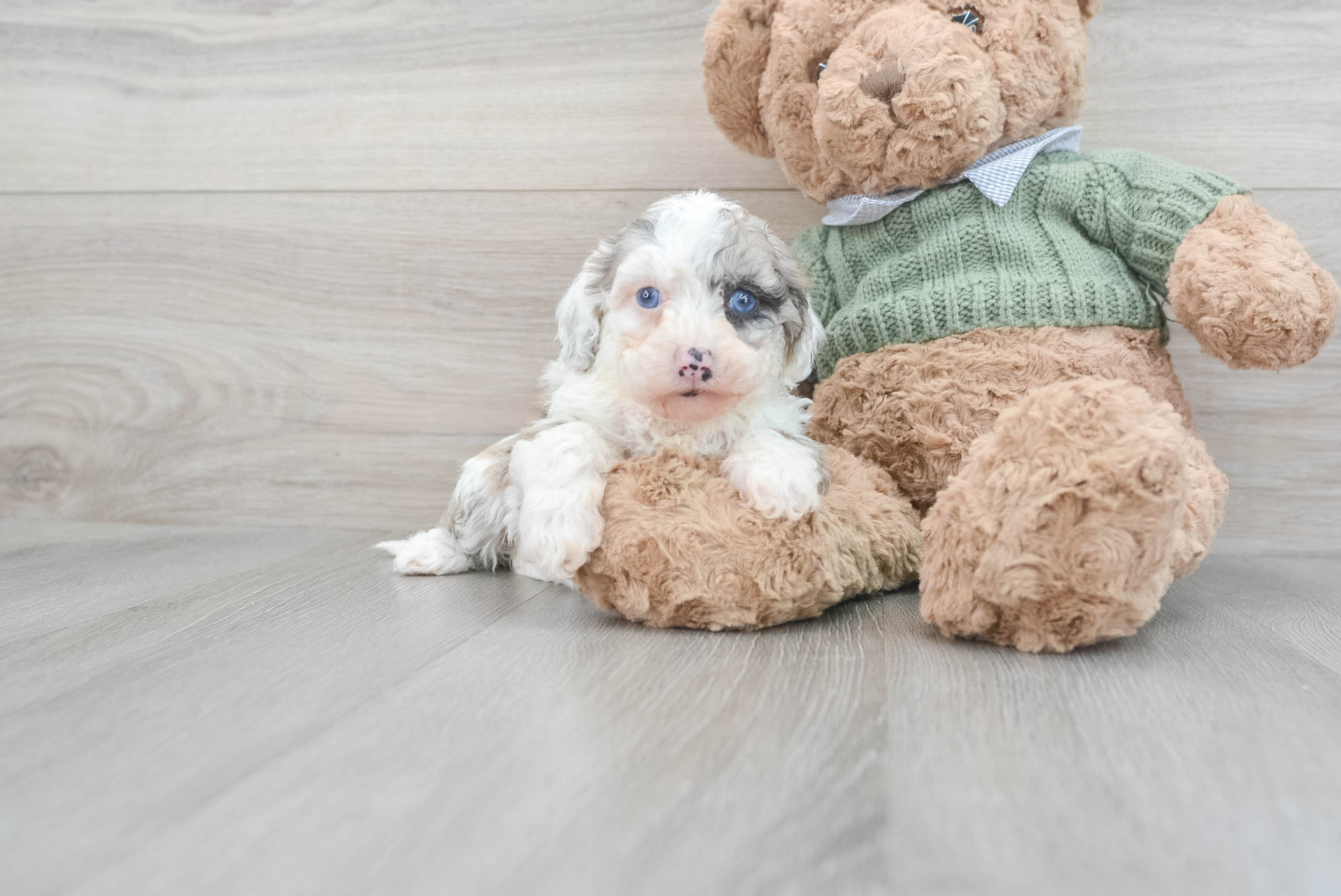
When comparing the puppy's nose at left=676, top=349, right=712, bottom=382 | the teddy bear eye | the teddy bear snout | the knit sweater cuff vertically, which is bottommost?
the puppy's nose at left=676, top=349, right=712, bottom=382

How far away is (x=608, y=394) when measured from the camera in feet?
3.14

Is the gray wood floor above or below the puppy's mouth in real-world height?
below

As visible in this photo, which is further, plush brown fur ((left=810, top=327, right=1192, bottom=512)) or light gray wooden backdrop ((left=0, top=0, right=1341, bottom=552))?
light gray wooden backdrop ((left=0, top=0, right=1341, bottom=552))

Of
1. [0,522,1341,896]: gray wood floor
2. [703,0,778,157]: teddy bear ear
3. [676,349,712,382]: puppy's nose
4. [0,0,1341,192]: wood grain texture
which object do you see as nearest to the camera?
[0,522,1341,896]: gray wood floor

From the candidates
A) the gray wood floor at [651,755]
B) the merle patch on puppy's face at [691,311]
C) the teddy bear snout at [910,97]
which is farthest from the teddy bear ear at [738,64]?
the gray wood floor at [651,755]

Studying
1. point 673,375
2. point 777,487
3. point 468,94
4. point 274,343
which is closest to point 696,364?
point 673,375

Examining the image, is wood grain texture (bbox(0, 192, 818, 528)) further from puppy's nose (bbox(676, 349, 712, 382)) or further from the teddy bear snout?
puppy's nose (bbox(676, 349, 712, 382))

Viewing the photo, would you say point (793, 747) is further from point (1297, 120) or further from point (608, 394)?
point (1297, 120)

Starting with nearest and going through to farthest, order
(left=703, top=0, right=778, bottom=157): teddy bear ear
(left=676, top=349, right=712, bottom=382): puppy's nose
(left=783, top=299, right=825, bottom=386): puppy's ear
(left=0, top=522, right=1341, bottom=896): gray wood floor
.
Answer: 1. (left=0, top=522, right=1341, bottom=896): gray wood floor
2. (left=676, top=349, right=712, bottom=382): puppy's nose
3. (left=783, top=299, right=825, bottom=386): puppy's ear
4. (left=703, top=0, right=778, bottom=157): teddy bear ear

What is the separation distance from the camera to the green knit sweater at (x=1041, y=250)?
996mm

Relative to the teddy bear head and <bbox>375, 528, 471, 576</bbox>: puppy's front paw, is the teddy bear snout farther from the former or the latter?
<bbox>375, 528, 471, 576</bbox>: puppy's front paw

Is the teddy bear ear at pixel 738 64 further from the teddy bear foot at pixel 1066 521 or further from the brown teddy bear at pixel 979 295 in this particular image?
the teddy bear foot at pixel 1066 521

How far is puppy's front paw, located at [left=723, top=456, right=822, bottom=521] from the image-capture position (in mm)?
880

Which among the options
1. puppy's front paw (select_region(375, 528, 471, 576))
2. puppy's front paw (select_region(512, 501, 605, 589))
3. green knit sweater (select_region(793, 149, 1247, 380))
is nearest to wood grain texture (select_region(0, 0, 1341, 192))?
green knit sweater (select_region(793, 149, 1247, 380))
